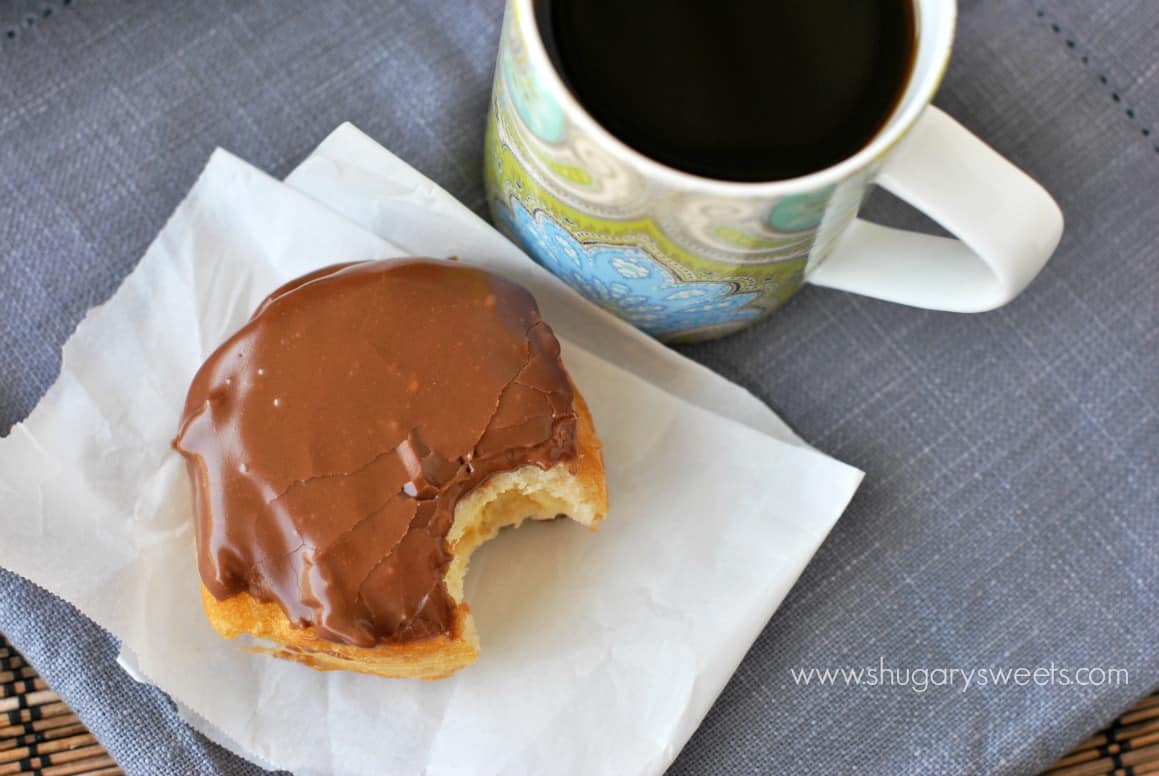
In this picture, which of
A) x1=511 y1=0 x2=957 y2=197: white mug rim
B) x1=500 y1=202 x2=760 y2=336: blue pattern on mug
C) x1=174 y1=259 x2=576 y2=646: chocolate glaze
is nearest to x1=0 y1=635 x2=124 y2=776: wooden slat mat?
x1=174 y1=259 x2=576 y2=646: chocolate glaze

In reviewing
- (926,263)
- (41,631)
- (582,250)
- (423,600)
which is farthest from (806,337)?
(41,631)

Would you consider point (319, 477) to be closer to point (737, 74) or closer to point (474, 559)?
point (474, 559)

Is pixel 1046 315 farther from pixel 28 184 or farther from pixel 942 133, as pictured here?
pixel 28 184

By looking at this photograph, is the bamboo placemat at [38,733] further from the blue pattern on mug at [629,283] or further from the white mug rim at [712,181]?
the white mug rim at [712,181]

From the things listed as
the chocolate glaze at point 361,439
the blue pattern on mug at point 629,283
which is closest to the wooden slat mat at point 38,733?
the chocolate glaze at point 361,439

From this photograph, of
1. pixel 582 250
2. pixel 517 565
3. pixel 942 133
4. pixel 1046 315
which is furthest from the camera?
pixel 1046 315
